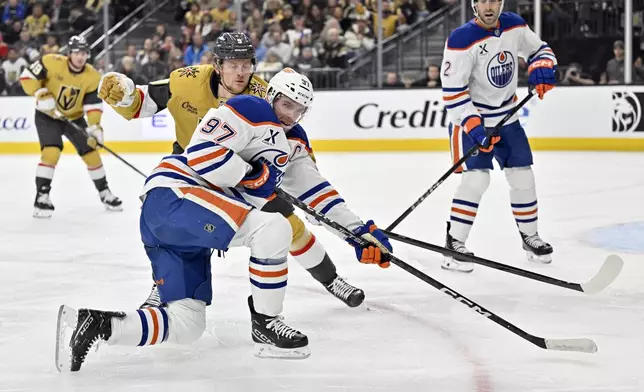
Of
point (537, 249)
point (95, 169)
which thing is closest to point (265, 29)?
point (95, 169)

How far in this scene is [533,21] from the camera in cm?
912

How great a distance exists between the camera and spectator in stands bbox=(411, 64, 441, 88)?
910 centimetres

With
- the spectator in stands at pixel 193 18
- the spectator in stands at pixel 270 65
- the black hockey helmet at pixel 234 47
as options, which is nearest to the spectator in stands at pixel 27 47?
the spectator in stands at pixel 193 18

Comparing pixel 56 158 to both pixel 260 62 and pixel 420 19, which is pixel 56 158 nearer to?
pixel 260 62

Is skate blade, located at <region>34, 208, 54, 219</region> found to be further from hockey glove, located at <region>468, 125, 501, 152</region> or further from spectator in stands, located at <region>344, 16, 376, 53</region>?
spectator in stands, located at <region>344, 16, 376, 53</region>

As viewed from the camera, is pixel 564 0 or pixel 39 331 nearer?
pixel 39 331

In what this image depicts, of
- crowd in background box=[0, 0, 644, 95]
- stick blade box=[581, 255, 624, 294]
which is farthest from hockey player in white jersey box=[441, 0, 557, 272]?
crowd in background box=[0, 0, 644, 95]

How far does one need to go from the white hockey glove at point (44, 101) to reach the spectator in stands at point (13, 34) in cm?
492

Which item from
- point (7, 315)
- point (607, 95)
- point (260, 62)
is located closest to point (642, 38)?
point (607, 95)

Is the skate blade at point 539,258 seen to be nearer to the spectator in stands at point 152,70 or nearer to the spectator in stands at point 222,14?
the spectator in stands at point 152,70

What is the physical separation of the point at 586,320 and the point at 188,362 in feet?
4.48

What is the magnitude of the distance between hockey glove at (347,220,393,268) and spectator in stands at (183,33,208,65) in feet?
23.6

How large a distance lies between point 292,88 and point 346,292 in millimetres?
951

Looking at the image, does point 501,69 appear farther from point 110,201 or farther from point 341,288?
point 110,201
